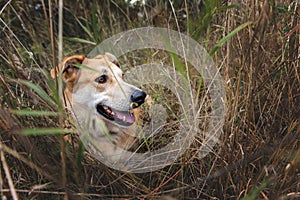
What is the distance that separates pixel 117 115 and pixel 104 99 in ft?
0.43

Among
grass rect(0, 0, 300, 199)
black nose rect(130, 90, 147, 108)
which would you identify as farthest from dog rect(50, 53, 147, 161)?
grass rect(0, 0, 300, 199)

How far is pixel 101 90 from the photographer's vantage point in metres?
2.40

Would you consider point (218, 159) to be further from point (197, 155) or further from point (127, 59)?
point (127, 59)

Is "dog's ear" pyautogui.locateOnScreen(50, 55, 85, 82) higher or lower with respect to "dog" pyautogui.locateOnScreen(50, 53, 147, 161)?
higher

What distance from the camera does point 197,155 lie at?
1.82 m

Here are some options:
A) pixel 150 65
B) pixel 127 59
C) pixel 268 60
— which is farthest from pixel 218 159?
pixel 127 59

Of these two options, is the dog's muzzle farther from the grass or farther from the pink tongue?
the grass

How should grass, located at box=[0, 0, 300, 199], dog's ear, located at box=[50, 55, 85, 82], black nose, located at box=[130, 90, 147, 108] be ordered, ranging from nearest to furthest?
1. grass, located at box=[0, 0, 300, 199]
2. black nose, located at box=[130, 90, 147, 108]
3. dog's ear, located at box=[50, 55, 85, 82]

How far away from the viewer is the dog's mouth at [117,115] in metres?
2.25

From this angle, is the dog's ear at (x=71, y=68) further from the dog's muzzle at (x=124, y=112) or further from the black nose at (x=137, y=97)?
the black nose at (x=137, y=97)

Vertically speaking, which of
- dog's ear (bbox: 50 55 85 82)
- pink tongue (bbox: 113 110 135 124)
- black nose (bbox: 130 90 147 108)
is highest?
dog's ear (bbox: 50 55 85 82)

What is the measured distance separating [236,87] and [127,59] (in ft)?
4.14

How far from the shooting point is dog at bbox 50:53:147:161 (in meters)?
2.21

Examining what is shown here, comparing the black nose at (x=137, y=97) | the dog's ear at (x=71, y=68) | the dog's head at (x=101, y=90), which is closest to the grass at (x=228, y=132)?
the black nose at (x=137, y=97)
